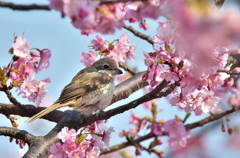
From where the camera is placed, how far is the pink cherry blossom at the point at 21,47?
3.67 metres

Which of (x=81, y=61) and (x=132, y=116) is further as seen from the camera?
(x=132, y=116)

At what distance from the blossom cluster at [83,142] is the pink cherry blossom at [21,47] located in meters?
0.87

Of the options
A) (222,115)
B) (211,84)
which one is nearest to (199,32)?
(211,84)

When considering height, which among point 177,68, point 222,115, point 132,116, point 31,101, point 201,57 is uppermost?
point 201,57

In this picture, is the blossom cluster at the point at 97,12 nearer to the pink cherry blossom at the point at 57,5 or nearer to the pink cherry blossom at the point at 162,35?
the pink cherry blossom at the point at 57,5

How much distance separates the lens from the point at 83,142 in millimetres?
4188

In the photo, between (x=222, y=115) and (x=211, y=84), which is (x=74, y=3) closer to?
(x=211, y=84)

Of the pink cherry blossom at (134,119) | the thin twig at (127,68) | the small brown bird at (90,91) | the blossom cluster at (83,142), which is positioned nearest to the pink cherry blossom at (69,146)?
the blossom cluster at (83,142)

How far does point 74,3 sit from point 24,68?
1846mm

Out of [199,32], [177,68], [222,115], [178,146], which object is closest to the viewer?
[199,32]

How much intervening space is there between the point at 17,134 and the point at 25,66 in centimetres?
98

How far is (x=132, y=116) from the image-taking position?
711cm

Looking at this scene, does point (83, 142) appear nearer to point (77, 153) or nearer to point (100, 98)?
point (77, 153)

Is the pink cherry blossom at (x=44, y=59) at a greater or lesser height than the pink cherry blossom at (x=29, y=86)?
greater
